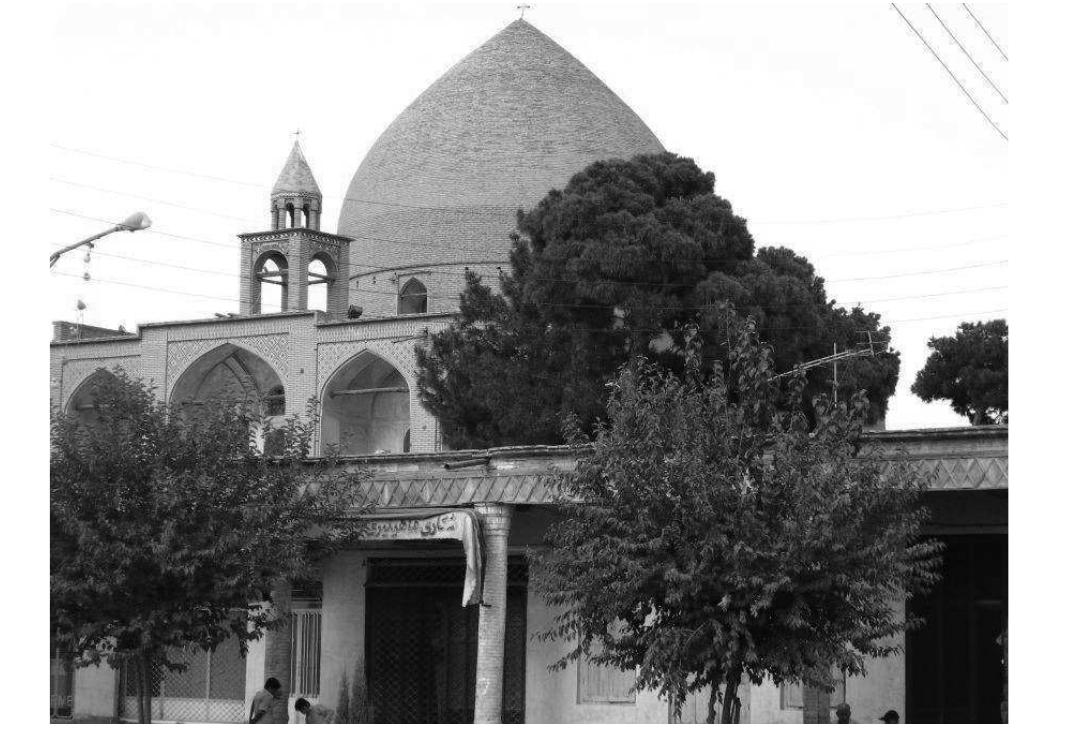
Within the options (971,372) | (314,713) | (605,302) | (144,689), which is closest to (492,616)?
(314,713)

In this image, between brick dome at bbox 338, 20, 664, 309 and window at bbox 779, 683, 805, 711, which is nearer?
window at bbox 779, 683, 805, 711

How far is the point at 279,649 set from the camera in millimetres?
18297

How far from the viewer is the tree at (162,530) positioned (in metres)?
16.0

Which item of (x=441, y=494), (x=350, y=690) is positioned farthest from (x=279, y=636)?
(x=441, y=494)

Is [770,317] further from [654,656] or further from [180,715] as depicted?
[654,656]

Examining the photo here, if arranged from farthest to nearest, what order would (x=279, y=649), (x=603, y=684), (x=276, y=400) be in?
1. (x=276, y=400)
2. (x=279, y=649)
3. (x=603, y=684)

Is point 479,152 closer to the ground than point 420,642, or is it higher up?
higher up

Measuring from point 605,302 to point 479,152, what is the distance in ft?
52.9

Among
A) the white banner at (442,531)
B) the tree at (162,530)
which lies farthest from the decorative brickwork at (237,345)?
the tree at (162,530)

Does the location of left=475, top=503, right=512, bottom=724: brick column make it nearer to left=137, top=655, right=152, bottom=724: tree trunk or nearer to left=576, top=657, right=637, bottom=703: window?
left=576, top=657, right=637, bottom=703: window

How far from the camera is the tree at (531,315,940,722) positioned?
13.0m

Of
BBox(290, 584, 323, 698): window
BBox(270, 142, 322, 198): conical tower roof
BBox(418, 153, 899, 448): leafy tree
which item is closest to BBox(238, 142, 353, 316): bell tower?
BBox(270, 142, 322, 198): conical tower roof

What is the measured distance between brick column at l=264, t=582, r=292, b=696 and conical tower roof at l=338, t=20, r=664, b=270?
78.0ft

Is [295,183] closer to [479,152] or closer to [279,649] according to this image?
[479,152]
